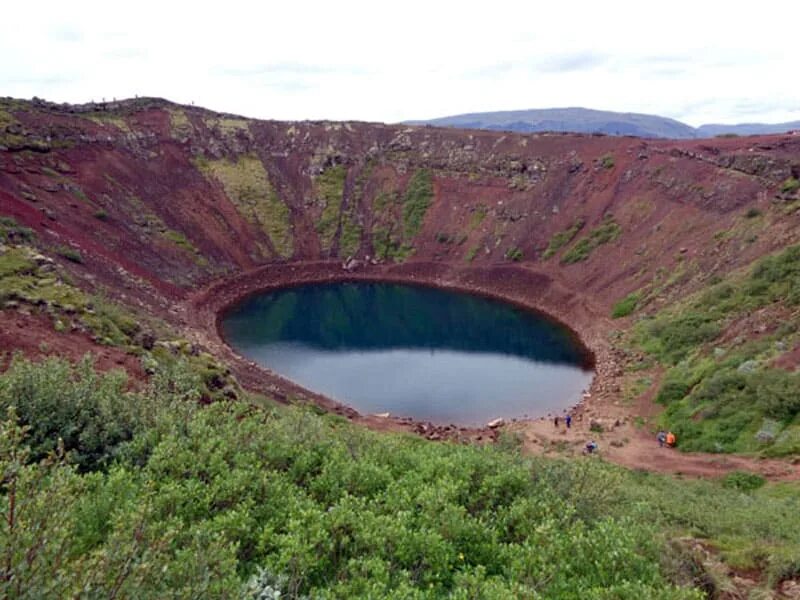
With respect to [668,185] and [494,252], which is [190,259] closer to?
[494,252]

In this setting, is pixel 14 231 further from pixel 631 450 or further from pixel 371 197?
pixel 371 197

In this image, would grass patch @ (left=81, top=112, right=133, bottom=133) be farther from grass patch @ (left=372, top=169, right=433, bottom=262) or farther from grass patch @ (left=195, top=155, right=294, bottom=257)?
grass patch @ (left=372, top=169, right=433, bottom=262)

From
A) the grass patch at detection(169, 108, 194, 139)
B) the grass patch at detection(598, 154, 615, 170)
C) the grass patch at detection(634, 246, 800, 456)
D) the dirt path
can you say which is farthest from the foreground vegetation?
the grass patch at detection(169, 108, 194, 139)

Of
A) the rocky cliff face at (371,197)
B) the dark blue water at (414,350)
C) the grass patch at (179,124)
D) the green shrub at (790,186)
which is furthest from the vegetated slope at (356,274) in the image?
the dark blue water at (414,350)

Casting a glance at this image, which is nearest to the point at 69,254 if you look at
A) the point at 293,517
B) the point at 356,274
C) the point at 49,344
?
the point at 49,344

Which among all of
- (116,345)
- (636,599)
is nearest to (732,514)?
(636,599)

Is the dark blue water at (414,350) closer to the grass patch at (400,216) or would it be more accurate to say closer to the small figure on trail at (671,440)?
the grass patch at (400,216)
